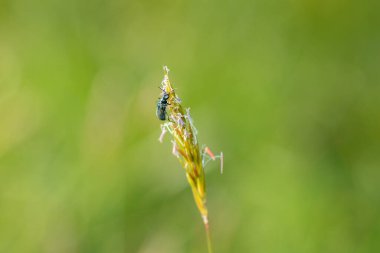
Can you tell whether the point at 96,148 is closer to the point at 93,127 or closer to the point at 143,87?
the point at 93,127

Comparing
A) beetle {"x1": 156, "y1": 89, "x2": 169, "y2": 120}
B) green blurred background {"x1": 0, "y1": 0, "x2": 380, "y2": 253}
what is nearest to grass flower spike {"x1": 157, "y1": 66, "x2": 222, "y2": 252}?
beetle {"x1": 156, "y1": 89, "x2": 169, "y2": 120}

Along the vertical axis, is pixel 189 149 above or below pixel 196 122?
below

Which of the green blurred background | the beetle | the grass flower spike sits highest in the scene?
the green blurred background

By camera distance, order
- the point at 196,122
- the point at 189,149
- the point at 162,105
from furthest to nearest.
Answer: the point at 196,122 → the point at 162,105 → the point at 189,149

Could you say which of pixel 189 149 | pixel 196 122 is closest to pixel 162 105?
pixel 189 149

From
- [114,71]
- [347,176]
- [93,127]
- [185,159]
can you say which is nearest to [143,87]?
[114,71]

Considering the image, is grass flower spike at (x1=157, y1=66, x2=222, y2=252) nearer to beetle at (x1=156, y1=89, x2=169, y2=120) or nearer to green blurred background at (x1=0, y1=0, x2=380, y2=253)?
beetle at (x1=156, y1=89, x2=169, y2=120)

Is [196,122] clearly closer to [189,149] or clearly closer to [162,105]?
[162,105]

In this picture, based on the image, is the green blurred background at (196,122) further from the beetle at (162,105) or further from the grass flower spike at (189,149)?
the grass flower spike at (189,149)
